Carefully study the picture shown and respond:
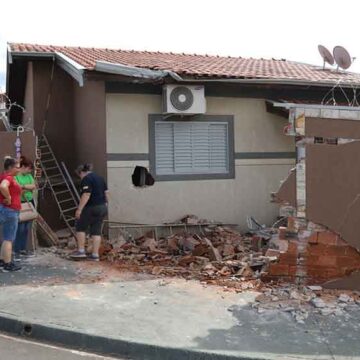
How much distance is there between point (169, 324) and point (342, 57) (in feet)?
30.3

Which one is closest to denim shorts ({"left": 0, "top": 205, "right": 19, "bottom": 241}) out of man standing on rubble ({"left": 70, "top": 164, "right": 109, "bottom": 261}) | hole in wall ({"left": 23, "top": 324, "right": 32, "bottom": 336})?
man standing on rubble ({"left": 70, "top": 164, "right": 109, "bottom": 261})

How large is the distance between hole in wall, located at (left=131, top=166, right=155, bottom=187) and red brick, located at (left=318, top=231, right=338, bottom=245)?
463 cm

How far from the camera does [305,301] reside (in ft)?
20.9

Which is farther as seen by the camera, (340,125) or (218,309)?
(340,125)

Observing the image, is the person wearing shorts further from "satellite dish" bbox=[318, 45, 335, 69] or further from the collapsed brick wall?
"satellite dish" bbox=[318, 45, 335, 69]

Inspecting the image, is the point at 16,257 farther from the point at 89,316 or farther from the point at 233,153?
the point at 233,153

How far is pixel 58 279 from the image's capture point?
745cm

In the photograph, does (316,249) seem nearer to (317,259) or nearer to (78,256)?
(317,259)

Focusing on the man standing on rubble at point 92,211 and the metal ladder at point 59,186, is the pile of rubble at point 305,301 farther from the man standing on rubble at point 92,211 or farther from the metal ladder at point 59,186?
the metal ladder at point 59,186

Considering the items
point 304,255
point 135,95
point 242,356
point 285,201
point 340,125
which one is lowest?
point 242,356

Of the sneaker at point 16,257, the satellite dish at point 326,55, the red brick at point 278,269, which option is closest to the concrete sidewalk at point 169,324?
the red brick at point 278,269

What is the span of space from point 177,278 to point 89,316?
191 cm

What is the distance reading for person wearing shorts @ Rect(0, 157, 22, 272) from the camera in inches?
307

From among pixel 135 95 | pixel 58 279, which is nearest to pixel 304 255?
pixel 58 279
